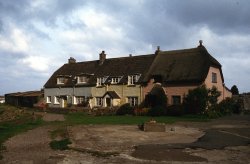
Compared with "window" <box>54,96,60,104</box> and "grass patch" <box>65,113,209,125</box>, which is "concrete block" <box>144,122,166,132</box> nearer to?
"grass patch" <box>65,113,209,125</box>

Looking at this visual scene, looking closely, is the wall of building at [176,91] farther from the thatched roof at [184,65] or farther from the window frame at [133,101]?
the window frame at [133,101]

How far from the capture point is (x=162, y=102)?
44.7 m

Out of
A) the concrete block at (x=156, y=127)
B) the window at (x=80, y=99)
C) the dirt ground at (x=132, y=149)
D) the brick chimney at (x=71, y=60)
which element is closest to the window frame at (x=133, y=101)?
the window at (x=80, y=99)

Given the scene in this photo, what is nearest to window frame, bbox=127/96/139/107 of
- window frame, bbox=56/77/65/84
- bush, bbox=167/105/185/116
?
bush, bbox=167/105/185/116

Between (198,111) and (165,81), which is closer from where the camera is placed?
(198,111)

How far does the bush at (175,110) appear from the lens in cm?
4141

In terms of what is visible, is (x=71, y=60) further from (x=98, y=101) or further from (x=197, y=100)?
(x=197, y=100)

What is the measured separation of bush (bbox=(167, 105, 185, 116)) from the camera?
41.4 meters

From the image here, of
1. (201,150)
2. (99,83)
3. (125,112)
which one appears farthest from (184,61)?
(201,150)

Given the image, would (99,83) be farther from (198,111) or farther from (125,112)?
(198,111)

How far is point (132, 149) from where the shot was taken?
16359mm

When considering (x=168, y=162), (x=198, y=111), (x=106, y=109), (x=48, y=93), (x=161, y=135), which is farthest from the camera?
(x=48, y=93)

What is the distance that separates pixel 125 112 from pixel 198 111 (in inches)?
361

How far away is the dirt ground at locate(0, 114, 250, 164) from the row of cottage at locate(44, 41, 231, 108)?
22.8 metres
